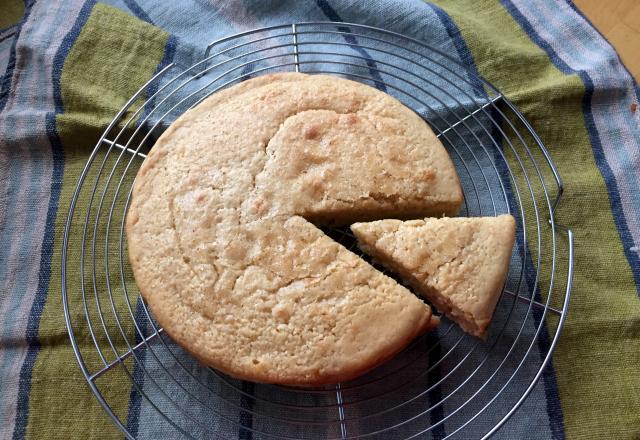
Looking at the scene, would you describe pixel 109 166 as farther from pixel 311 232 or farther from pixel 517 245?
pixel 517 245

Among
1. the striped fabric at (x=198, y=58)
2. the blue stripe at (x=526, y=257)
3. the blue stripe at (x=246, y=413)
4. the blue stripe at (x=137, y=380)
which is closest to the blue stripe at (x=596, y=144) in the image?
the striped fabric at (x=198, y=58)

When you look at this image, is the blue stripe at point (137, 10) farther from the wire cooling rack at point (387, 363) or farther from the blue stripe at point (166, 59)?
the wire cooling rack at point (387, 363)

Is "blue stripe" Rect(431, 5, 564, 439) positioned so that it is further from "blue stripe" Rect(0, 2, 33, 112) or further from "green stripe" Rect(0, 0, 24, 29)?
"green stripe" Rect(0, 0, 24, 29)

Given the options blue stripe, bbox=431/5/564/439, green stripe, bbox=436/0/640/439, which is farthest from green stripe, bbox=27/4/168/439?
green stripe, bbox=436/0/640/439

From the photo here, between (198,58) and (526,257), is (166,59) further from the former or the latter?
(526,257)

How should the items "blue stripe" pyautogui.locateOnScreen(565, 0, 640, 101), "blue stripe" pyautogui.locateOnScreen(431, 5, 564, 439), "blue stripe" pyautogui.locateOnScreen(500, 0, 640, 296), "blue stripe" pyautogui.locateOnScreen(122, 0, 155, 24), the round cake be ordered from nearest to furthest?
the round cake → "blue stripe" pyautogui.locateOnScreen(431, 5, 564, 439) → "blue stripe" pyautogui.locateOnScreen(500, 0, 640, 296) → "blue stripe" pyautogui.locateOnScreen(565, 0, 640, 101) → "blue stripe" pyautogui.locateOnScreen(122, 0, 155, 24)
